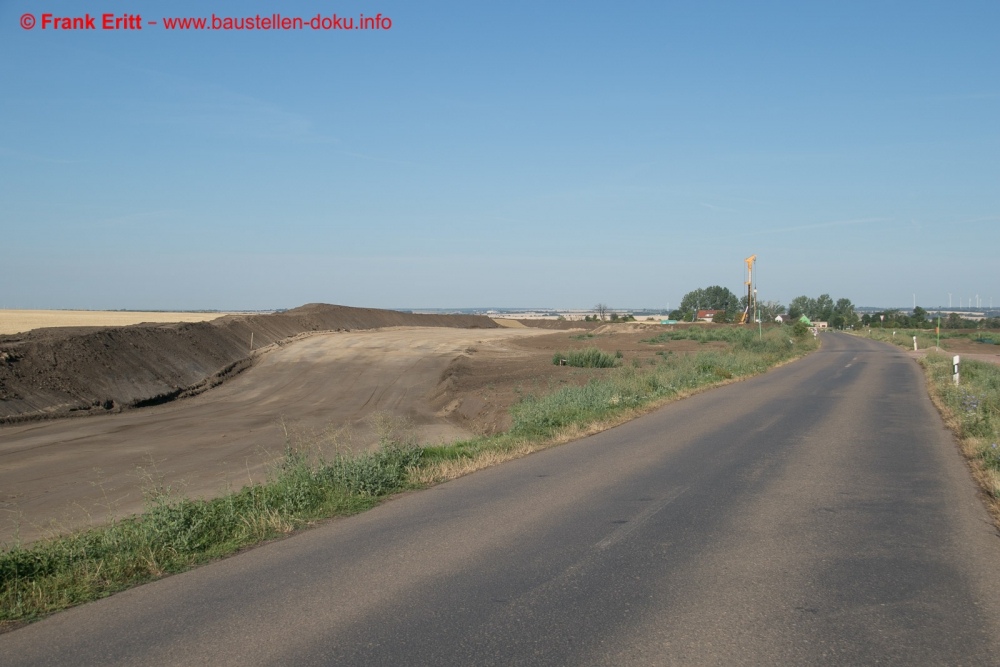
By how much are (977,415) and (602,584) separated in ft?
38.0

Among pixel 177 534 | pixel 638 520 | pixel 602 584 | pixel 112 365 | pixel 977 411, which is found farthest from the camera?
pixel 112 365

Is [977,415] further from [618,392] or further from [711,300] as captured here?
[711,300]

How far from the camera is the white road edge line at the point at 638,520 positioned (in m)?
6.40

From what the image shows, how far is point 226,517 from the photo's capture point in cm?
747

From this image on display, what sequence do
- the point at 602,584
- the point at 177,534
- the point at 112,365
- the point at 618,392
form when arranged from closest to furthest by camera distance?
the point at 602,584 < the point at 177,534 < the point at 618,392 < the point at 112,365

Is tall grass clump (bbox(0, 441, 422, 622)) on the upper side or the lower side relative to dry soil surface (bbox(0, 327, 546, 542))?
upper

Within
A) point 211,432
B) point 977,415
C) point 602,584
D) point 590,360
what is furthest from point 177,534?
point 590,360

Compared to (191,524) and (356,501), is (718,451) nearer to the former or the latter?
(356,501)

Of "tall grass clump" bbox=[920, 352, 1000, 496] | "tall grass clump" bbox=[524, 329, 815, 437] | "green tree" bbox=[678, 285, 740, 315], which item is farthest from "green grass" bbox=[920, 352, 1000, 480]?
"green tree" bbox=[678, 285, 740, 315]

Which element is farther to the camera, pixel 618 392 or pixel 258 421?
pixel 258 421

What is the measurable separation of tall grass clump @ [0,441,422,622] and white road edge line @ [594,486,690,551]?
3040 mm

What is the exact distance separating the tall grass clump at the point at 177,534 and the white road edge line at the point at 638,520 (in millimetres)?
3040

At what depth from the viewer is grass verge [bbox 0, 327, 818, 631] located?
5.71 metres

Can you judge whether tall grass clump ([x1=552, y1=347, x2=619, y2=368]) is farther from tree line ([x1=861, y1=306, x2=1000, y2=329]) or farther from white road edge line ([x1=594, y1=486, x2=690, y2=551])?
tree line ([x1=861, y1=306, x2=1000, y2=329])
